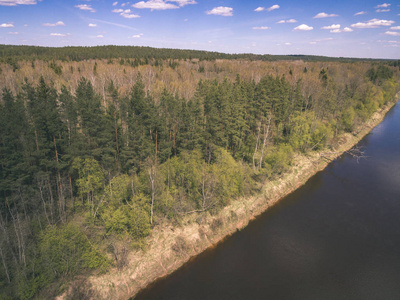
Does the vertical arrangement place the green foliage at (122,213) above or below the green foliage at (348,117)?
below

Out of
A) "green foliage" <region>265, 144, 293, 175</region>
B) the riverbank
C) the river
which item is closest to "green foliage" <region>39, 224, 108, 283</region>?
the riverbank

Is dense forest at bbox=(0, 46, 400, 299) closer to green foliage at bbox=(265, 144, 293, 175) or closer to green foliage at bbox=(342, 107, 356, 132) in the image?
green foliage at bbox=(265, 144, 293, 175)

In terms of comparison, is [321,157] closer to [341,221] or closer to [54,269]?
[341,221]

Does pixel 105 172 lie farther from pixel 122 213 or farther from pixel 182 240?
pixel 182 240

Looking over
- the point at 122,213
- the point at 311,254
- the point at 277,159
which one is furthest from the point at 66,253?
the point at 277,159

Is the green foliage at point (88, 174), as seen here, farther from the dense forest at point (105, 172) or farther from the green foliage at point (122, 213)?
the green foliage at point (122, 213)

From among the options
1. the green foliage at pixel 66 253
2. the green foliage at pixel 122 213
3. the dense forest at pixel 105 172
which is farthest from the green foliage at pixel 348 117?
the green foliage at pixel 66 253

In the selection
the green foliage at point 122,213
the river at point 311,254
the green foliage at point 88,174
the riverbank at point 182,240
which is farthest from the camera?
the green foliage at point 88,174
